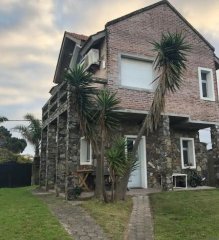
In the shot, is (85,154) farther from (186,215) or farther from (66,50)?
(186,215)

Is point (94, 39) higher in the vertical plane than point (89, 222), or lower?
higher

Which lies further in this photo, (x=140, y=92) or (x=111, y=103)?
(x=140, y=92)

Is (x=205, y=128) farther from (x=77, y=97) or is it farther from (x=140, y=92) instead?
(x=77, y=97)

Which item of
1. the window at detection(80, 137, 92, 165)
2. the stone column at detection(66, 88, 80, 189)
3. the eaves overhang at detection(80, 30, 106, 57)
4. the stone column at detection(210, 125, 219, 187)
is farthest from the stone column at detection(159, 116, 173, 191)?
the eaves overhang at detection(80, 30, 106, 57)

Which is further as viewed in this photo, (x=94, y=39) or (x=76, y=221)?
(x=94, y=39)

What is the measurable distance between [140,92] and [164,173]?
375 cm

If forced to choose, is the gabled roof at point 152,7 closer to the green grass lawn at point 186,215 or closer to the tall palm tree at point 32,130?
the green grass lawn at point 186,215

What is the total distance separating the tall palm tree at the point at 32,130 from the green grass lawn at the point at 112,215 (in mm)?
13839

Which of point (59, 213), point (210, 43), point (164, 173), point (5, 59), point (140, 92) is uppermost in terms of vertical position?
point (210, 43)

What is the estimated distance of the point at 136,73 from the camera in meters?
14.5

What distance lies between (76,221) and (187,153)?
417 inches

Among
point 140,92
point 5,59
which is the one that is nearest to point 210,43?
point 140,92

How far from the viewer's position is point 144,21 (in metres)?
15.1

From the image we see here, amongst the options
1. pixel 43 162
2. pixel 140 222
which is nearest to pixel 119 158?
pixel 140 222
